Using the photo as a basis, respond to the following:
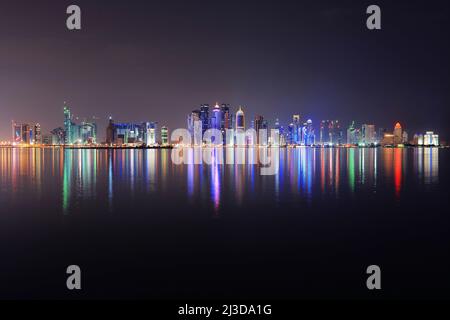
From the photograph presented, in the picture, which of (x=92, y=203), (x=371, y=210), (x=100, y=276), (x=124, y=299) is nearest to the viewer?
(x=124, y=299)

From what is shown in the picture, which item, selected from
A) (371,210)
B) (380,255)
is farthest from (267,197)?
(380,255)

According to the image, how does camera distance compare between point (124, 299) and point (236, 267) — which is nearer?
point (124, 299)

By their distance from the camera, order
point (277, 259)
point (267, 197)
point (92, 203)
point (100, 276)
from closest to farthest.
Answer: point (100, 276)
point (277, 259)
point (92, 203)
point (267, 197)

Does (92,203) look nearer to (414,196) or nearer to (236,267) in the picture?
(236,267)

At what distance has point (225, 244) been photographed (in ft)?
49.8

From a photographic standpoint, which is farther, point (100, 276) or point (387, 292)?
point (100, 276)

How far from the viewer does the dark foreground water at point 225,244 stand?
37.0 ft

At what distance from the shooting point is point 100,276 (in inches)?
474

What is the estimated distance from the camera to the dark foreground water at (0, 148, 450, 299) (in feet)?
37.0

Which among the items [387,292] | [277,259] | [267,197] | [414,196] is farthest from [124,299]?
[414,196]
